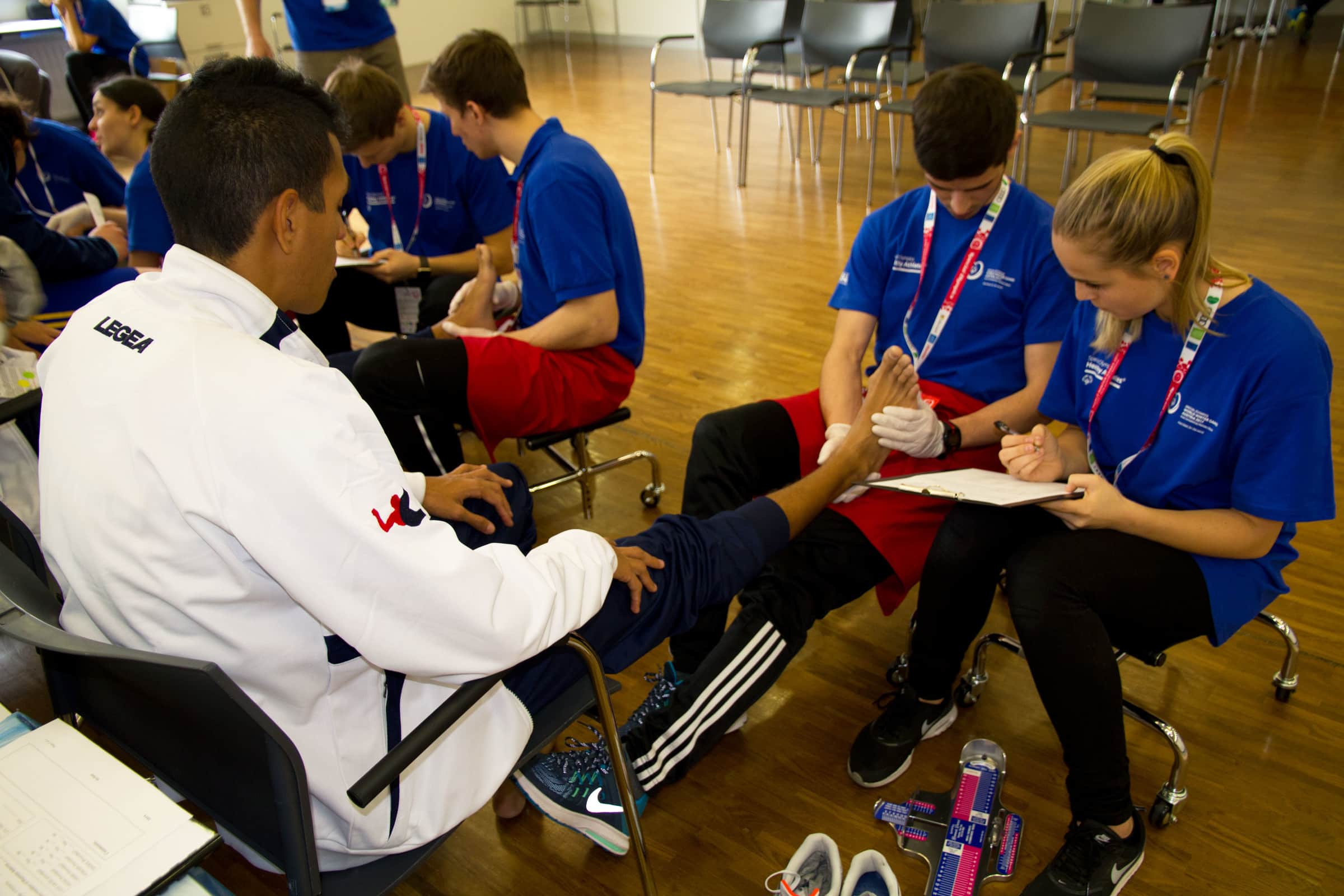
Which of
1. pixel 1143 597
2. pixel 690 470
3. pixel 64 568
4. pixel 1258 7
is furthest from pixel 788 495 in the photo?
pixel 1258 7

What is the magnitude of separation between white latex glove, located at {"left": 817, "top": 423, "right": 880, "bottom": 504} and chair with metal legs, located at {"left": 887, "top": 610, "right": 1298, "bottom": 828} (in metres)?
0.27

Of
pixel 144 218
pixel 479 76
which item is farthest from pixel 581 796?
pixel 144 218

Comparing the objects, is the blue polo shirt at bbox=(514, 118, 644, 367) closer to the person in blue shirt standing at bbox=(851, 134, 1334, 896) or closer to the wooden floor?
the wooden floor

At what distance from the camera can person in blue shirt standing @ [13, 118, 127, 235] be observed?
2.96 metres

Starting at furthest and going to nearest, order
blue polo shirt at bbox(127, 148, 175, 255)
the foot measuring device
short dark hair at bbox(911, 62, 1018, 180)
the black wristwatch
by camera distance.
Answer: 1. blue polo shirt at bbox(127, 148, 175, 255)
2. the black wristwatch
3. short dark hair at bbox(911, 62, 1018, 180)
4. the foot measuring device

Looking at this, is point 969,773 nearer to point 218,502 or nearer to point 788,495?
point 788,495

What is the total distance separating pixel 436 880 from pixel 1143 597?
4.25 feet

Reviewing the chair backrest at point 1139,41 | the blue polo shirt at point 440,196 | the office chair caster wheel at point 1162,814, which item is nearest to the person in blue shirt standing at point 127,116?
the blue polo shirt at point 440,196

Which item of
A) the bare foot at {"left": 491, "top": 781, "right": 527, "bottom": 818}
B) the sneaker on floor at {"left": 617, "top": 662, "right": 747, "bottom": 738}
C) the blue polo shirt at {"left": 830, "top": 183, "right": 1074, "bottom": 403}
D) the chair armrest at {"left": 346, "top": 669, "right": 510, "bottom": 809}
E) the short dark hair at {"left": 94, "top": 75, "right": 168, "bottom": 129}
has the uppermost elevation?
the short dark hair at {"left": 94, "top": 75, "right": 168, "bottom": 129}

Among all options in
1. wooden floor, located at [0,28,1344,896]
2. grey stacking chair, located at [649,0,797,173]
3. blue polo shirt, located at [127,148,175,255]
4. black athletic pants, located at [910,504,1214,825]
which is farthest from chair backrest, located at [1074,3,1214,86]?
blue polo shirt, located at [127,148,175,255]

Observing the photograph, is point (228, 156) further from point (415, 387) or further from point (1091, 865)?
point (1091, 865)

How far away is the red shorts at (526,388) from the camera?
6.95 feet

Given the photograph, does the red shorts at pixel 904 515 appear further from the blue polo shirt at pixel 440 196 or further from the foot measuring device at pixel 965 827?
the blue polo shirt at pixel 440 196

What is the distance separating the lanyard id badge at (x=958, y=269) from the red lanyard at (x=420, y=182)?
1.49m
